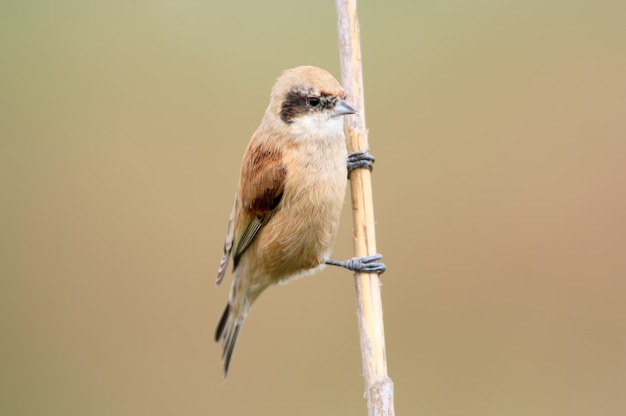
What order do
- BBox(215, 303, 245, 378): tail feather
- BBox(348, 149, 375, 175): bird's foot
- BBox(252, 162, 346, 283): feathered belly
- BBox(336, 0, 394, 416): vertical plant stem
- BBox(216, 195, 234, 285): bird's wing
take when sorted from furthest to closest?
1. BBox(215, 303, 245, 378): tail feather
2. BBox(216, 195, 234, 285): bird's wing
3. BBox(252, 162, 346, 283): feathered belly
4. BBox(348, 149, 375, 175): bird's foot
5. BBox(336, 0, 394, 416): vertical plant stem

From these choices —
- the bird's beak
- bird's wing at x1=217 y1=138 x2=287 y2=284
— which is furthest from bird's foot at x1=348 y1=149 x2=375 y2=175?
bird's wing at x1=217 y1=138 x2=287 y2=284

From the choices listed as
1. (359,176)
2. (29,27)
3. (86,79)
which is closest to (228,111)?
(86,79)

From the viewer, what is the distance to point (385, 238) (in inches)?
204

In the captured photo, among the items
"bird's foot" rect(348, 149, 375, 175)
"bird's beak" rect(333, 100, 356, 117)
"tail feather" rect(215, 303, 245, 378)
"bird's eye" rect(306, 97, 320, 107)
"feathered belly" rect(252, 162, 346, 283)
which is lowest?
"tail feather" rect(215, 303, 245, 378)

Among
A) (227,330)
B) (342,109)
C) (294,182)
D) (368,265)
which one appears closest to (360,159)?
(342,109)

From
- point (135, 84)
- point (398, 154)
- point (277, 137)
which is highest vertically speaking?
point (135, 84)

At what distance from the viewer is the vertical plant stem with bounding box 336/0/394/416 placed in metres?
2.58

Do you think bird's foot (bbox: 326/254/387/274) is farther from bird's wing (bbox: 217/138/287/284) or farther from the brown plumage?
bird's wing (bbox: 217/138/287/284)

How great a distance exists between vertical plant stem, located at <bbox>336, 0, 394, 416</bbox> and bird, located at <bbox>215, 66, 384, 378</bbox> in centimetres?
6

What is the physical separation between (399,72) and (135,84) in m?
2.25

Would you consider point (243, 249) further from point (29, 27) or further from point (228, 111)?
point (29, 27)

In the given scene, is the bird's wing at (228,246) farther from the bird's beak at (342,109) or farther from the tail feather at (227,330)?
the bird's beak at (342,109)

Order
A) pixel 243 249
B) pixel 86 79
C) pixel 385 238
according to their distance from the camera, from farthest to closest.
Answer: pixel 86 79 → pixel 385 238 → pixel 243 249

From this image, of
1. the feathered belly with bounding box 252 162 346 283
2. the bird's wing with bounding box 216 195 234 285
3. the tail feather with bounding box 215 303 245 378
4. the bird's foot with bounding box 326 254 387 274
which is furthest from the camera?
the tail feather with bounding box 215 303 245 378
